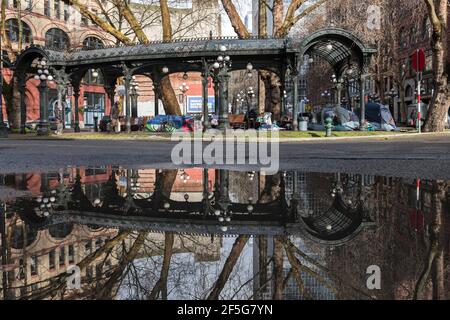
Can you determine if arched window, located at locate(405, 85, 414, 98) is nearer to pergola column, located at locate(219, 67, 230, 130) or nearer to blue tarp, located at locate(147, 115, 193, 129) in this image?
blue tarp, located at locate(147, 115, 193, 129)

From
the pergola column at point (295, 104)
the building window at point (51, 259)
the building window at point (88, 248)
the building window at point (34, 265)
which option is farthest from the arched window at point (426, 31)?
the building window at point (34, 265)

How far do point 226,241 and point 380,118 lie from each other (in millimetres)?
30942

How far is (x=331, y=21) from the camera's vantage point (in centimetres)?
4400

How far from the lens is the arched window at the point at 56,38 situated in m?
61.1

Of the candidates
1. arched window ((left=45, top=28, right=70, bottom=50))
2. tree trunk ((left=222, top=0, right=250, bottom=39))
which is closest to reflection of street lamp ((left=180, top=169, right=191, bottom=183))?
tree trunk ((left=222, top=0, right=250, bottom=39))

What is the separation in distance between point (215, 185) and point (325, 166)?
12.2 feet

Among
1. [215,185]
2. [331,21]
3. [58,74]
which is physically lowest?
[215,185]

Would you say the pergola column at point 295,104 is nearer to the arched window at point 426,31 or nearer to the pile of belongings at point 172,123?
the pile of belongings at point 172,123

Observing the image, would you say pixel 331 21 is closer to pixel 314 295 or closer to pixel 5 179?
pixel 5 179

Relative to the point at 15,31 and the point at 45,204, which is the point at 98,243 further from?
the point at 15,31

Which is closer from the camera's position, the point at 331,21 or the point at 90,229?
the point at 90,229

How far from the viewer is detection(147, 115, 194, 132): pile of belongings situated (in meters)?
30.6

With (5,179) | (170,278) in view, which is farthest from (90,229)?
(5,179)
